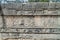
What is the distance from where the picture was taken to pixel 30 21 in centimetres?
192

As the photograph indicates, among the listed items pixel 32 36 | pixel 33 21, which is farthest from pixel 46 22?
pixel 32 36

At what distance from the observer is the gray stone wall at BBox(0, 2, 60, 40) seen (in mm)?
1828

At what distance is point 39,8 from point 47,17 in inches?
8.5

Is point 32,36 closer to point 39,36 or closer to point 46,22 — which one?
point 39,36

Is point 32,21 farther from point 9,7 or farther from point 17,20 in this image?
point 9,7

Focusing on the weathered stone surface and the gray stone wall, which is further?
A: the weathered stone surface

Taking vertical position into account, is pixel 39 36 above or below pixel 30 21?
below

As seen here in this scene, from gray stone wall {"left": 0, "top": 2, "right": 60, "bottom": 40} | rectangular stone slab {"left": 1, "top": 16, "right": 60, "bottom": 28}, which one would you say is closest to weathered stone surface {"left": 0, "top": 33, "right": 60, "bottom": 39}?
gray stone wall {"left": 0, "top": 2, "right": 60, "bottom": 40}

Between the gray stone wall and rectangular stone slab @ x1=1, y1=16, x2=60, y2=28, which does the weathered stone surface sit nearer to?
the gray stone wall

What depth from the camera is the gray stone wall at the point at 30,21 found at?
1828 millimetres

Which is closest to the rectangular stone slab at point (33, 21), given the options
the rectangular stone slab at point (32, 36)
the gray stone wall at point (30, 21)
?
the gray stone wall at point (30, 21)

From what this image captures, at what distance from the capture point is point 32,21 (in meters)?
1.92

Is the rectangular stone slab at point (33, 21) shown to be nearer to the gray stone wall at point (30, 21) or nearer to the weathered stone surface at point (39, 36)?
the gray stone wall at point (30, 21)

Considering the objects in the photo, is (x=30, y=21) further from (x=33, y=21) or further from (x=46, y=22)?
(x=46, y=22)
